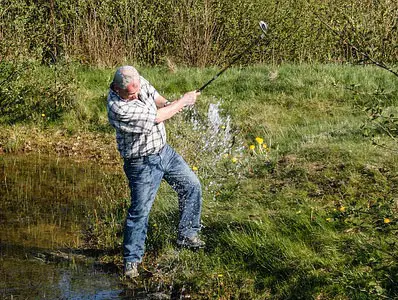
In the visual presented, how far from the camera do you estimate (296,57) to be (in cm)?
1512

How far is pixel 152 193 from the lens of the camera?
651cm

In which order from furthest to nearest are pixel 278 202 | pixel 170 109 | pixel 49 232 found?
pixel 49 232
pixel 278 202
pixel 170 109

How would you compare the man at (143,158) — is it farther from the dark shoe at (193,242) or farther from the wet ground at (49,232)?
the wet ground at (49,232)

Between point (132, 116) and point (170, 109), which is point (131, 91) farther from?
point (170, 109)

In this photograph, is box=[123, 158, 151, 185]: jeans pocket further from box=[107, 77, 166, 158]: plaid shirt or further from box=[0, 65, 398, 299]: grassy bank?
box=[0, 65, 398, 299]: grassy bank

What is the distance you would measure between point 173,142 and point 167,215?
245 cm

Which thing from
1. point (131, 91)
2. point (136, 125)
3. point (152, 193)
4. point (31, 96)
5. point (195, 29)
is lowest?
point (31, 96)

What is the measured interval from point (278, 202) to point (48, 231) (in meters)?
2.55

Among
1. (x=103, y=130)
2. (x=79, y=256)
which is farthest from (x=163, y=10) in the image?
(x=79, y=256)

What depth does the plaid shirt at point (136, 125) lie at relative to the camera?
20.1 feet

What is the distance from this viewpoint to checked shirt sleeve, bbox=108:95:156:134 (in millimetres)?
6117

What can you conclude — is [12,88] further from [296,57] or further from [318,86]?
[296,57]

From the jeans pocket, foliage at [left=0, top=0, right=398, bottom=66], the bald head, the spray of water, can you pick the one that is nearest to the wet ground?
the jeans pocket

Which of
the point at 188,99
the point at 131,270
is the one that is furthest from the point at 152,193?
the point at 188,99
